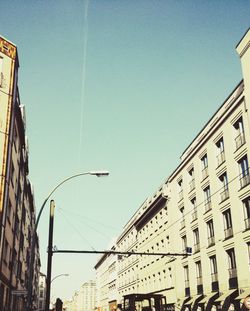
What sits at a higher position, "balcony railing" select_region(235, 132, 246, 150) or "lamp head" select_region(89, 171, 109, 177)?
"balcony railing" select_region(235, 132, 246, 150)

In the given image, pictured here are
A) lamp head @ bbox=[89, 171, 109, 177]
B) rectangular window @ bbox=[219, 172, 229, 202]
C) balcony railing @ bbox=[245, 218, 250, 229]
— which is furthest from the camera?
rectangular window @ bbox=[219, 172, 229, 202]

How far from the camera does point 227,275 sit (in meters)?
27.6

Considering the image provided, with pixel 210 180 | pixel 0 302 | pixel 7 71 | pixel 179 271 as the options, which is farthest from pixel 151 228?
pixel 7 71

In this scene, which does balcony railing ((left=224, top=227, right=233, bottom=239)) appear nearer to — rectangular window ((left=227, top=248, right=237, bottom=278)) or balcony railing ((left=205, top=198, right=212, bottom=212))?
rectangular window ((left=227, top=248, right=237, bottom=278))

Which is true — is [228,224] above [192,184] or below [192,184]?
below

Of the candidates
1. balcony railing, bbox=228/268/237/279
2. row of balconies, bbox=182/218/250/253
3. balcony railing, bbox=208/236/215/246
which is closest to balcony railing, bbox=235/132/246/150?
row of balconies, bbox=182/218/250/253

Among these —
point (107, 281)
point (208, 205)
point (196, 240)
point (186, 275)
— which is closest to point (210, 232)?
point (208, 205)

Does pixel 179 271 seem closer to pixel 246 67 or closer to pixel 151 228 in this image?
pixel 151 228

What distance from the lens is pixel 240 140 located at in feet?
89.9

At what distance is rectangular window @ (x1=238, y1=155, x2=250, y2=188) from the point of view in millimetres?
26281

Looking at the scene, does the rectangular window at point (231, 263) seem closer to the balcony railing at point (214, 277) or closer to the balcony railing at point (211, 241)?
the balcony railing at point (214, 277)

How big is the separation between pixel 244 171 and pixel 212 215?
18.6ft

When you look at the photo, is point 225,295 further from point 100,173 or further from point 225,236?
point 100,173

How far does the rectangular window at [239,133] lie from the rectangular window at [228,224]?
16.5 feet
